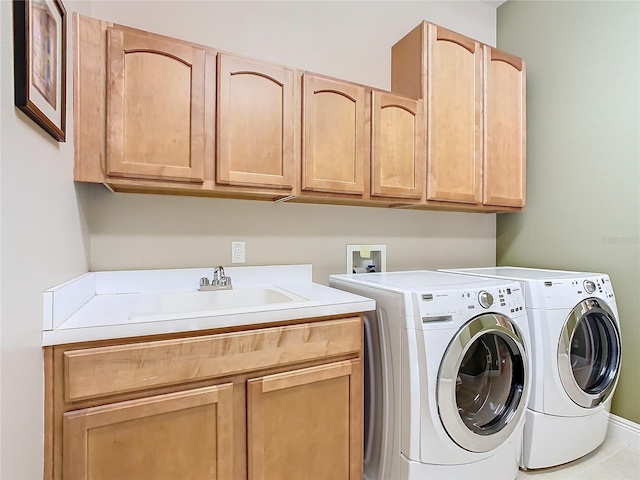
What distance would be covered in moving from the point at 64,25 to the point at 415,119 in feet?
5.31

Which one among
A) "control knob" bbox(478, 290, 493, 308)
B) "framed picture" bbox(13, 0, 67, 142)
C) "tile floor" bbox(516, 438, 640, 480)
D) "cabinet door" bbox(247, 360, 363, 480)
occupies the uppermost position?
"framed picture" bbox(13, 0, 67, 142)

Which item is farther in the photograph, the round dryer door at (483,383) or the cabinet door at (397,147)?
the cabinet door at (397,147)

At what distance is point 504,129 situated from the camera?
90.0 inches

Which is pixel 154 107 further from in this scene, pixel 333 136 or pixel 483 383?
pixel 483 383

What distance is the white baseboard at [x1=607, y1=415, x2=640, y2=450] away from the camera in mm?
1915

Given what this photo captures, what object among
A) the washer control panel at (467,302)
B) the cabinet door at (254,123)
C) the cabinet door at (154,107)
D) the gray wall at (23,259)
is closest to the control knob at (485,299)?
the washer control panel at (467,302)

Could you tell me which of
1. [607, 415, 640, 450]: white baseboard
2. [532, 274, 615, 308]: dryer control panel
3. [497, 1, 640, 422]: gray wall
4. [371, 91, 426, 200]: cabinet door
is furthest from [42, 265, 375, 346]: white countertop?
[607, 415, 640, 450]: white baseboard

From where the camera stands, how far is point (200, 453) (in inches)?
46.8

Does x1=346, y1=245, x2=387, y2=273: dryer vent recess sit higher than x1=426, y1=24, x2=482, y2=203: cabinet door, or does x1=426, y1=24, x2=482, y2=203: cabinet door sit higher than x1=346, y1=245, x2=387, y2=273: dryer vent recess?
x1=426, y1=24, x2=482, y2=203: cabinet door

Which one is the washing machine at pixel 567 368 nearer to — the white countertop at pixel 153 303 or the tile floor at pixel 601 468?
the tile floor at pixel 601 468

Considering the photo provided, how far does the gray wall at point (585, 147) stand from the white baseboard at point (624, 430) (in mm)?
46

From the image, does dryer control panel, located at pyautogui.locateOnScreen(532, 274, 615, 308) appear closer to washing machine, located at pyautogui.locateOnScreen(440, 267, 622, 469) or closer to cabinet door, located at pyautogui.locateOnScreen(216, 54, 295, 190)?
washing machine, located at pyautogui.locateOnScreen(440, 267, 622, 469)

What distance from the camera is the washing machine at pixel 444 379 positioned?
1.38m

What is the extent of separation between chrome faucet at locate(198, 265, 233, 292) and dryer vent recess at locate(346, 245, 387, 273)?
0.77 meters
